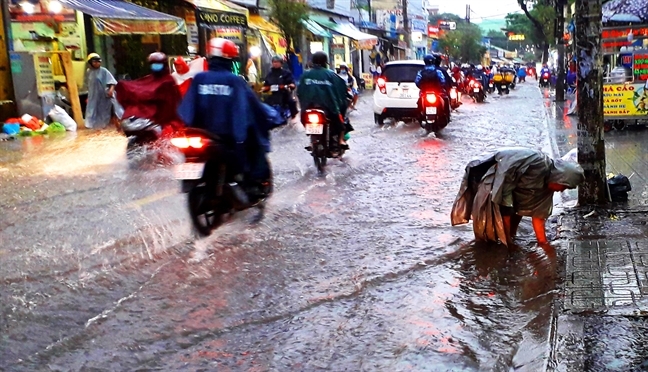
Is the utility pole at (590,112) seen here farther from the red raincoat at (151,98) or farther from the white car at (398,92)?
the white car at (398,92)

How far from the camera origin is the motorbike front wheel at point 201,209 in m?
6.55

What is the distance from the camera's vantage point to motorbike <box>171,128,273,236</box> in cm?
643

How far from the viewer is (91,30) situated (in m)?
20.6

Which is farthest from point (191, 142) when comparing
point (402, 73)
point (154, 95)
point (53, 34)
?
point (53, 34)

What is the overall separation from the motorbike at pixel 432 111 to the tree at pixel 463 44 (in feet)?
227

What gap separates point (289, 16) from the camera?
29.6 m

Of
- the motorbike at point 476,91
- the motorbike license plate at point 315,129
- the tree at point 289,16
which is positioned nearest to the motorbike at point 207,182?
the motorbike license plate at point 315,129

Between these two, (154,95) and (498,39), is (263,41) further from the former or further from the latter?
(498,39)

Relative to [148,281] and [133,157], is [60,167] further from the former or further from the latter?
[148,281]

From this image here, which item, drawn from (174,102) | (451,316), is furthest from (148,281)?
(174,102)

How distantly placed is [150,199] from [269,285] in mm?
3470

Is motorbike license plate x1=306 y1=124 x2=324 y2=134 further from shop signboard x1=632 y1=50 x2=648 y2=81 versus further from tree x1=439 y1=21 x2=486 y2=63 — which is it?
tree x1=439 y1=21 x2=486 y2=63

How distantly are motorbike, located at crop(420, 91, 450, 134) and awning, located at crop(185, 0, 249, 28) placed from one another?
975 centimetres

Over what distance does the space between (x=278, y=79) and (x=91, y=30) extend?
280 inches
